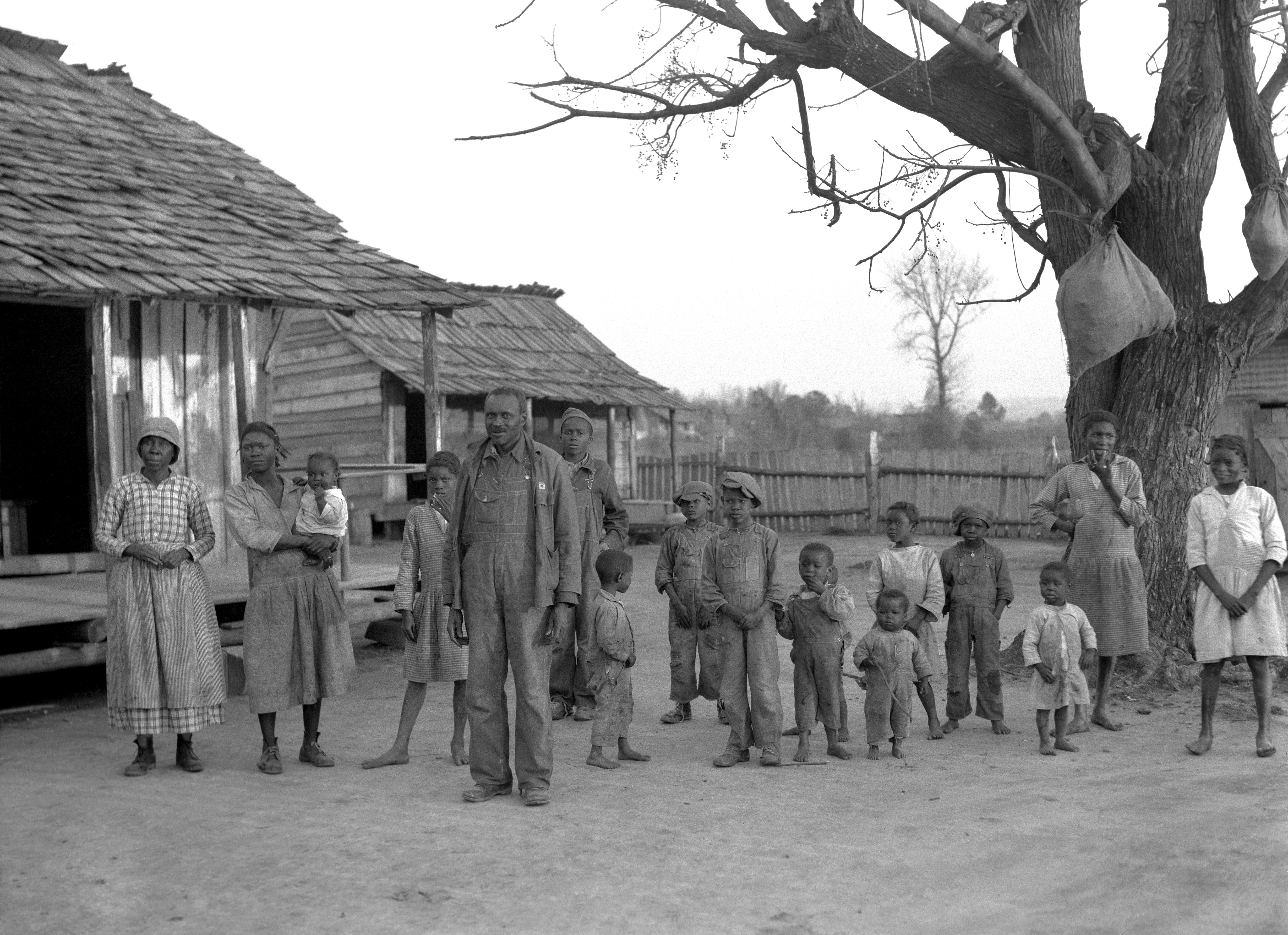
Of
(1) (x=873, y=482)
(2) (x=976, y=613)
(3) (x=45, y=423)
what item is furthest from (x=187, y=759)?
(1) (x=873, y=482)

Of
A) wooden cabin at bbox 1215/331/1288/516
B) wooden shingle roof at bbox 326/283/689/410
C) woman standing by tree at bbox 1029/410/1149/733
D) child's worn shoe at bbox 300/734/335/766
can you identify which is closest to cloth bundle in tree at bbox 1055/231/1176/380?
woman standing by tree at bbox 1029/410/1149/733

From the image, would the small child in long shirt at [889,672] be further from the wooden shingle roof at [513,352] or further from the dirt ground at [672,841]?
the wooden shingle roof at [513,352]

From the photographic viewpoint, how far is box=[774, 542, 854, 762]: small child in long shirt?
20.6ft

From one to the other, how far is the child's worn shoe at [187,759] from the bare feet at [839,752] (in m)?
3.07

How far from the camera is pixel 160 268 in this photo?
9133mm

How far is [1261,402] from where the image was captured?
16.2 metres

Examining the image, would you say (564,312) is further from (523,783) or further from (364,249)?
(523,783)

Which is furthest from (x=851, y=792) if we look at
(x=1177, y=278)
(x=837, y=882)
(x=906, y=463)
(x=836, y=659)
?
(x=906, y=463)

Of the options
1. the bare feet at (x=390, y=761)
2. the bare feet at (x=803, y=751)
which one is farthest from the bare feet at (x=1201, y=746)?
the bare feet at (x=390, y=761)

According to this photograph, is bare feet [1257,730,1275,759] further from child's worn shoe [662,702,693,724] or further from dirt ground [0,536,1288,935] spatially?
child's worn shoe [662,702,693,724]

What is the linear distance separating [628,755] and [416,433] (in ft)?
56.3

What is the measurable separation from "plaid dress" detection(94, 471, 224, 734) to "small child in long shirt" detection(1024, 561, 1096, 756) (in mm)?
4023

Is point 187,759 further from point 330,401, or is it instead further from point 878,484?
point 878,484

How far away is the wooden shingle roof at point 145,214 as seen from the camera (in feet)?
29.3
